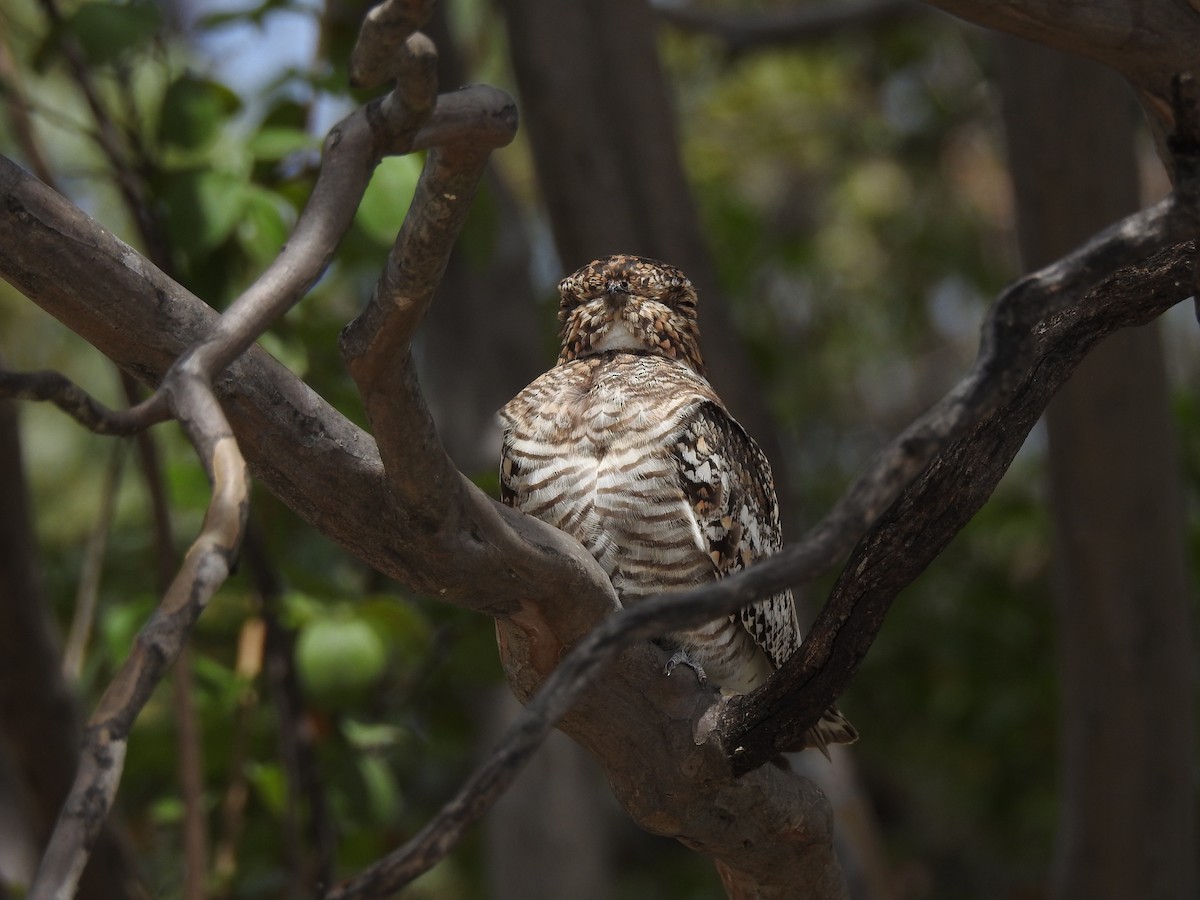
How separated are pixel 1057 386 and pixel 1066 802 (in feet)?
10.9

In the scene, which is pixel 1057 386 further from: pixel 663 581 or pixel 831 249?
pixel 831 249

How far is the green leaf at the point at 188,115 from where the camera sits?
3.63 metres

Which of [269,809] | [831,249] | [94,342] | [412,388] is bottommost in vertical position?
[269,809]

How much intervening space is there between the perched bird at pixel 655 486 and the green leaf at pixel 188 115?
1.17 meters

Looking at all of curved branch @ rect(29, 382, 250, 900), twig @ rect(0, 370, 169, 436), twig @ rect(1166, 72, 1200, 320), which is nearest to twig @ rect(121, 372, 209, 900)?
twig @ rect(0, 370, 169, 436)

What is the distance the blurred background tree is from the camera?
391 centimetres

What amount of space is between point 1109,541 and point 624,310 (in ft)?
7.67

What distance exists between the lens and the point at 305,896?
14.0ft

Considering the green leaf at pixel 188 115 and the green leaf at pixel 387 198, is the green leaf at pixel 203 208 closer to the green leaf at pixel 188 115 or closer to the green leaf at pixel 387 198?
the green leaf at pixel 188 115

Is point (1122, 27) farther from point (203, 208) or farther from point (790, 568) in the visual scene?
point (203, 208)

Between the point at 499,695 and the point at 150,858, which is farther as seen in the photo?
the point at 150,858

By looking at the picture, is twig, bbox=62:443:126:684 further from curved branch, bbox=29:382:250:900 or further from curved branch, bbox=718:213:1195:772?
curved branch, bbox=29:382:250:900

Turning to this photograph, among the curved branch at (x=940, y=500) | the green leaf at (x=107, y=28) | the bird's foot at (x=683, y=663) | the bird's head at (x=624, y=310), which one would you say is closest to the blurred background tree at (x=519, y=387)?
the green leaf at (x=107, y=28)

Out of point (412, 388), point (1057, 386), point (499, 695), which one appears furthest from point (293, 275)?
point (499, 695)
